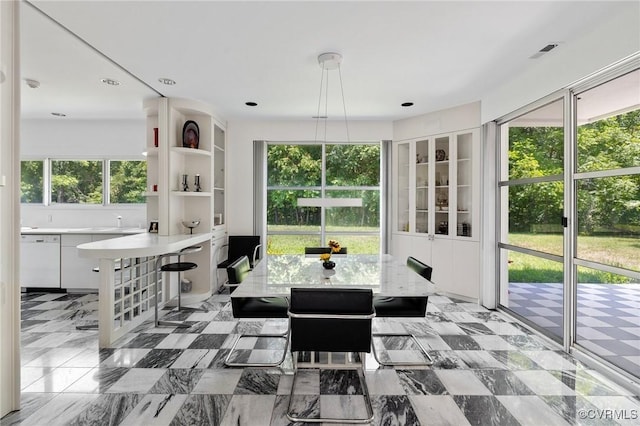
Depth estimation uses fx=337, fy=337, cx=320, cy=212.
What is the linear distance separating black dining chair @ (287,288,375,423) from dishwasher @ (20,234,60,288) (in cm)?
430

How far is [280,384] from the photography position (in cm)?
246

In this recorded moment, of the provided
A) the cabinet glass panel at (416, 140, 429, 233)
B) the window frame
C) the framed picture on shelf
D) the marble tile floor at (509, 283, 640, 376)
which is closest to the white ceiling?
the framed picture on shelf

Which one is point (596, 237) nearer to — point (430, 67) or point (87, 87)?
point (430, 67)

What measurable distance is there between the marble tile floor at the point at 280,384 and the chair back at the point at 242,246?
5.65ft

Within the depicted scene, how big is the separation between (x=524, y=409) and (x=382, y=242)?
344 centimetres

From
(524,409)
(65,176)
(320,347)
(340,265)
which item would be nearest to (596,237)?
(524,409)

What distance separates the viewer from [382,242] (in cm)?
548

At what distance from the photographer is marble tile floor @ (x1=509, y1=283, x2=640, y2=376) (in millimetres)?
2887

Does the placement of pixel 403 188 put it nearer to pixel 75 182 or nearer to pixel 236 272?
pixel 236 272

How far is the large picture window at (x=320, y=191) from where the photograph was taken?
5645 mm

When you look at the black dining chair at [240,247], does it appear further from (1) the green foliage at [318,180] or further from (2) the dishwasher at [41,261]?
(2) the dishwasher at [41,261]

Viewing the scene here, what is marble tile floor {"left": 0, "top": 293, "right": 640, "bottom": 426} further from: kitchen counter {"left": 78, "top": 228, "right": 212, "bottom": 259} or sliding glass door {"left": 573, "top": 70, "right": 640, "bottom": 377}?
kitchen counter {"left": 78, "top": 228, "right": 212, "bottom": 259}

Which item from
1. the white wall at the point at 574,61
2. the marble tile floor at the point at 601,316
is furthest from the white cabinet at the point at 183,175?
the marble tile floor at the point at 601,316

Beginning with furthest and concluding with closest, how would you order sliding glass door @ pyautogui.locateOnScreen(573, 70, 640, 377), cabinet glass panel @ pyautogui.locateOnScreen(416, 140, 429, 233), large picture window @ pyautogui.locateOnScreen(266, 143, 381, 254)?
large picture window @ pyautogui.locateOnScreen(266, 143, 381, 254) < cabinet glass panel @ pyautogui.locateOnScreen(416, 140, 429, 233) < sliding glass door @ pyautogui.locateOnScreen(573, 70, 640, 377)
